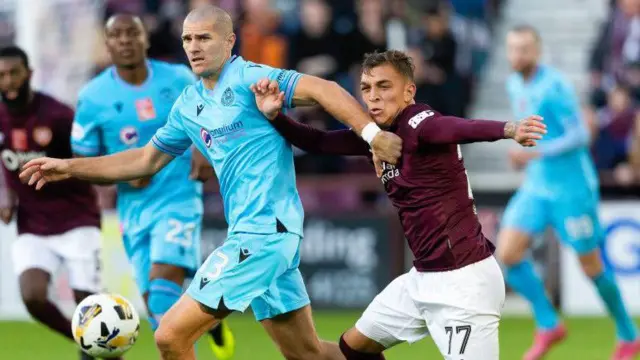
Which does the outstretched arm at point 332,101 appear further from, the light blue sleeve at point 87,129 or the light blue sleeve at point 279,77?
the light blue sleeve at point 87,129

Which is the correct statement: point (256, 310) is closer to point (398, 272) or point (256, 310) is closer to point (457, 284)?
point (457, 284)

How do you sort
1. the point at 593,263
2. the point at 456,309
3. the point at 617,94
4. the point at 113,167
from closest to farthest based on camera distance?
the point at 456,309 → the point at 113,167 → the point at 593,263 → the point at 617,94

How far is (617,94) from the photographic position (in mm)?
15578

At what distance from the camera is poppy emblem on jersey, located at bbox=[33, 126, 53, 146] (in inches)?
367

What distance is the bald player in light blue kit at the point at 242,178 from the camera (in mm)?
6785

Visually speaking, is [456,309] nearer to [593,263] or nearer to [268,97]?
[268,97]

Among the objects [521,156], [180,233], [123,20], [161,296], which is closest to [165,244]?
[180,233]

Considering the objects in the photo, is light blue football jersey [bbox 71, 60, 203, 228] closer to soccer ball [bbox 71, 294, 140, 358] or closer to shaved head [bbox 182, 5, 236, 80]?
soccer ball [bbox 71, 294, 140, 358]

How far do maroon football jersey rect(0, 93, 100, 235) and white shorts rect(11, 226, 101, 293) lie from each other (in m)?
0.06

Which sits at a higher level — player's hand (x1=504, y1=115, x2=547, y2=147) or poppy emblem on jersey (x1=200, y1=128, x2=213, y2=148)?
A: player's hand (x1=504, y1=115, x2=547, y2=147)

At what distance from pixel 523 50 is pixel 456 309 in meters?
4.54

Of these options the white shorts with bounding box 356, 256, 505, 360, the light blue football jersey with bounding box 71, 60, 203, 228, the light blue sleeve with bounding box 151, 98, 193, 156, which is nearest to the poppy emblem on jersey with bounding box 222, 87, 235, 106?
the light blue sleeve with bounding box 151, 98, 193, 156

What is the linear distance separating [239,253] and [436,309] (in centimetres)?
108

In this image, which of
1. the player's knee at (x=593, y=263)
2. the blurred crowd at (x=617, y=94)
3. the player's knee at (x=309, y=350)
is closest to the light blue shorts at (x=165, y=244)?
the player's knee at (x=309, y=350)
